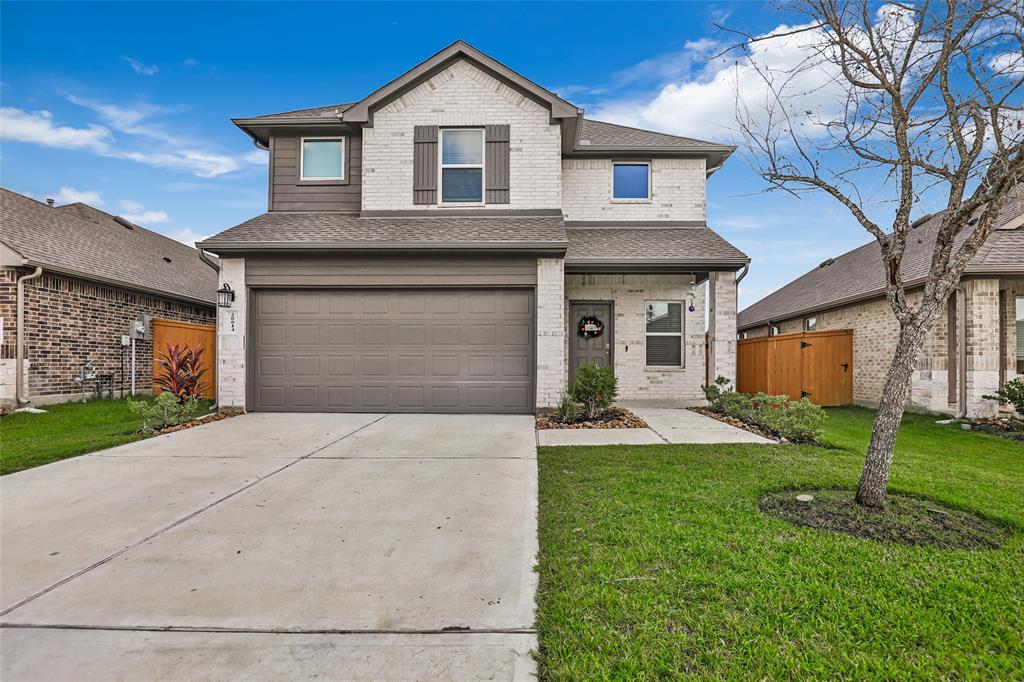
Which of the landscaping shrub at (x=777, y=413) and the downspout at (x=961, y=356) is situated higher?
the downspout at (x=961, y=356)

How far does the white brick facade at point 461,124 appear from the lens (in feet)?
31.9

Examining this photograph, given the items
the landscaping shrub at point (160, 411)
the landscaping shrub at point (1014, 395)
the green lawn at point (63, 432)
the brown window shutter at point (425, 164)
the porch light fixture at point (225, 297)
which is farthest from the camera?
the brown window shutter at point (425, 164)

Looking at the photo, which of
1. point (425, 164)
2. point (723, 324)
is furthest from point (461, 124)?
point (723, 324)

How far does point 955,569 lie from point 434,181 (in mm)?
9395

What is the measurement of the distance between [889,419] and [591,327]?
24.7 feet

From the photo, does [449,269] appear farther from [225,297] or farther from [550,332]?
[225,297]

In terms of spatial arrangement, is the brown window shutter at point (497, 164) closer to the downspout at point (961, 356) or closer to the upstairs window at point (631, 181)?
the upstairs window at point (631, 181)

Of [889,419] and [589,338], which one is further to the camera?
[589,338]

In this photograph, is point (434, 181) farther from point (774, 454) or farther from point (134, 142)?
point (134, 142)

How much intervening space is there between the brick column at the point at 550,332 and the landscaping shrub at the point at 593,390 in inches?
23.0

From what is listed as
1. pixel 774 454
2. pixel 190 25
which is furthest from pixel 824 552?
pixel 190 25

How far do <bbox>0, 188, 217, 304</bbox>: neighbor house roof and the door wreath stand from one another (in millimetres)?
10926

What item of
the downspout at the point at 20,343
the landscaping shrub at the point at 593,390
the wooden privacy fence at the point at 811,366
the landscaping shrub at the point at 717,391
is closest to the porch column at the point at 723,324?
the landscaping shrub at the point at 717,391

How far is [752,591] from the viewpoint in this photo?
8.33ft
